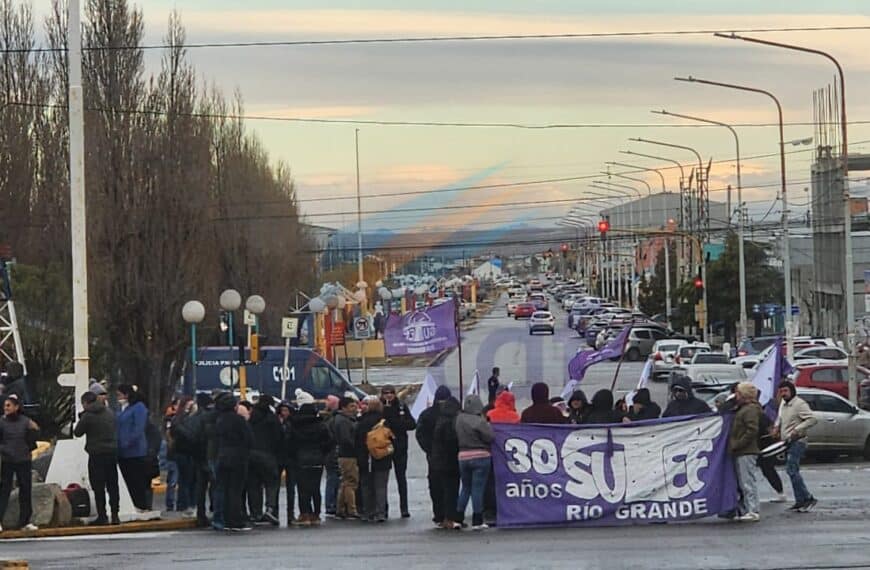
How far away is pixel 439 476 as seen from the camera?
17.8m

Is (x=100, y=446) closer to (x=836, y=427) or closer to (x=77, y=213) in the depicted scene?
(x=77, y=213)

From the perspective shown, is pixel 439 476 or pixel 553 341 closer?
pixel 439 476

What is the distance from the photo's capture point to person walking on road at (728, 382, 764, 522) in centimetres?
1770

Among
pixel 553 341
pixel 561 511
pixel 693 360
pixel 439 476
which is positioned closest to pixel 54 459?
pixel 439 476

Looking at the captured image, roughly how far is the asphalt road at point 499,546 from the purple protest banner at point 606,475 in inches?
13.2

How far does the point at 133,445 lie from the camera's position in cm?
1930

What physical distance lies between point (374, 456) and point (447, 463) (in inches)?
50.6

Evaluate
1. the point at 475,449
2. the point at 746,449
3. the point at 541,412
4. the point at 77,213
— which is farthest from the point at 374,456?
the point at 77,213

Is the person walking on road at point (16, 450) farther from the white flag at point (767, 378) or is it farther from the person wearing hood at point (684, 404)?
the white flag at point (767, 378)

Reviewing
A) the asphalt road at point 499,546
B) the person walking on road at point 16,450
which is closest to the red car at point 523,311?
the asphalt road at point 499,546

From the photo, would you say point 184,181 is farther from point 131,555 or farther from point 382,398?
point 131,555

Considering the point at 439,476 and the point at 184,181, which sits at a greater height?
the point at 184,181

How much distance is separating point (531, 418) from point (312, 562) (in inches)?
185

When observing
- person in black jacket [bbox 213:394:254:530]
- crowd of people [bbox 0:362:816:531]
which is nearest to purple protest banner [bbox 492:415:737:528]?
crowd of people [bbox 0:362:816:531]
